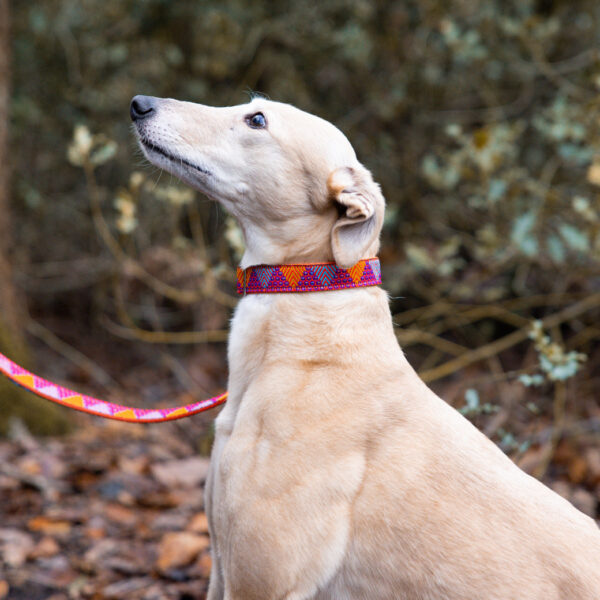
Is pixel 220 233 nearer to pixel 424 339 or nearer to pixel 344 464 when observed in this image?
pixel 424 339

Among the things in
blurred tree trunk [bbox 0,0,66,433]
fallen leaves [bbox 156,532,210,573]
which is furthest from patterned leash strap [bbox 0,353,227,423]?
blurred tree trunk [bbox 0,0,66,433]

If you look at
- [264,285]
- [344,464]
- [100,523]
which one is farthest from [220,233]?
[344,464]

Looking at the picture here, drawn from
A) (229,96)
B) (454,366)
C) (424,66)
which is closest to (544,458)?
(454,366)

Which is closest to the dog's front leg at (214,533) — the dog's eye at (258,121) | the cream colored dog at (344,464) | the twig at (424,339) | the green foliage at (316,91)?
the cream colored dog at (344,464)

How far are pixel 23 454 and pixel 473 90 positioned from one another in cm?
601

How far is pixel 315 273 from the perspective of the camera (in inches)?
97.7

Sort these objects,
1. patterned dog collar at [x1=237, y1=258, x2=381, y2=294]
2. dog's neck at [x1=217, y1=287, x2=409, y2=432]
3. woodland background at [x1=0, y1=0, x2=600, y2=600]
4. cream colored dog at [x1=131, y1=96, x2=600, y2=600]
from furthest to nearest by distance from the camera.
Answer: woodland background at [x1=0, y1=0, x2=600, y2=600], patterned dog collar at [x1=237, y1=258, x2=381, y2=294], dog's neck at [x1=217, y1=287, x2=409, y2=432], cream colored dog at [x1=131, y1=96, x2=600, y2=600]

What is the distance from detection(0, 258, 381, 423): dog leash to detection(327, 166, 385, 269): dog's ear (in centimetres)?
9

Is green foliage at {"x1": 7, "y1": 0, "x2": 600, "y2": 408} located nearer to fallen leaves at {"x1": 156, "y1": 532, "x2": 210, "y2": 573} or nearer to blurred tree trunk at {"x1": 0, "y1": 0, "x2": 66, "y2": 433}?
blurred tree trunk at {"x1": 0, "y1": 0, "x2": 66, "y2": 433}

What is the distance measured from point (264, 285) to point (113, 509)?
6.71 ft

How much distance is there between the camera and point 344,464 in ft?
7.14

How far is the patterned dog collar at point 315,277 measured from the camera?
2.47m

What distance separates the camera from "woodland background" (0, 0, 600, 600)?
13.3 feet

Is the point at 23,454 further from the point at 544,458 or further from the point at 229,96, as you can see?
the point at 229,96
